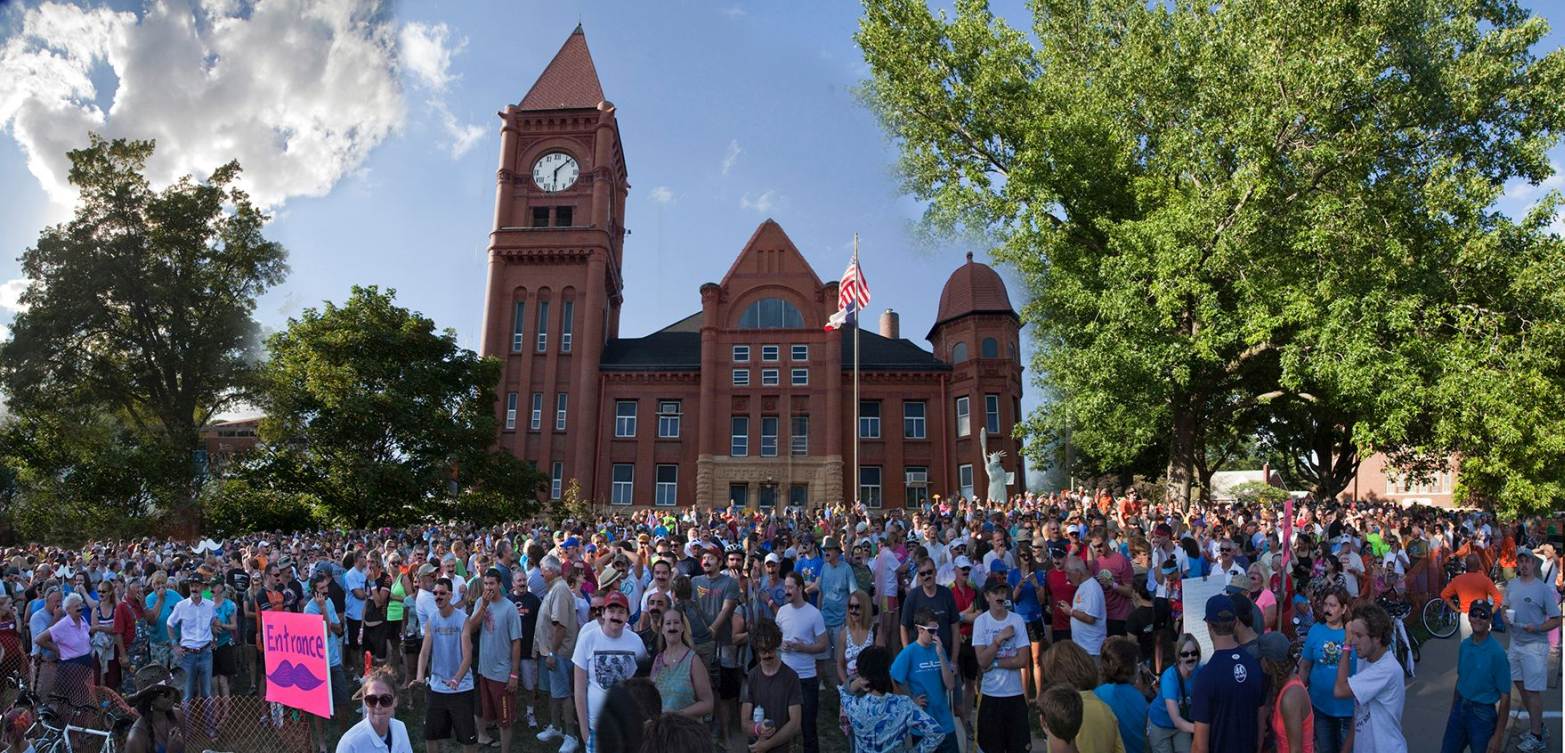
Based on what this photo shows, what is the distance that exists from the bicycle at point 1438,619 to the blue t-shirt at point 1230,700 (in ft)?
37.3

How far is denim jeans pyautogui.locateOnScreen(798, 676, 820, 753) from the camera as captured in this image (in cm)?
757

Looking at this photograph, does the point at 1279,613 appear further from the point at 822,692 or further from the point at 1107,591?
the point at 822,692

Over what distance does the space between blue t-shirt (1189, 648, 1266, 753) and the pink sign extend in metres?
6.20

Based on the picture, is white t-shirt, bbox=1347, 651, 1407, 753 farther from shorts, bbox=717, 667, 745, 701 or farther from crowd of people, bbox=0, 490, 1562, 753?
shorts, bbox=717, 667, 745, 701

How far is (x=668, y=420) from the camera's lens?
4812cm

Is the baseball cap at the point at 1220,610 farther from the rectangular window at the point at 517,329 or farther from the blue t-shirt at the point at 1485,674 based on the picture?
the rectangular window at the point at 517,329

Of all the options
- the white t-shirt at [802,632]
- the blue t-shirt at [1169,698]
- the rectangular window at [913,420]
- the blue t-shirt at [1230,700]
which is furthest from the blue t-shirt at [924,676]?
the rectangular window at [913,420]

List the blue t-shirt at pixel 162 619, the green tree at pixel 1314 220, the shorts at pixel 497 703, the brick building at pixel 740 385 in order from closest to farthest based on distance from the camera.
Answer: the shorts at pixel 497 703 < the blue t-shirt at pixel 162 619 < the green tree at pixel 1314 220 < the brick building at pixel 740 385

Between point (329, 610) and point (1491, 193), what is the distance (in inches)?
1050

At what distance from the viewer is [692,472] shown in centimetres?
4706

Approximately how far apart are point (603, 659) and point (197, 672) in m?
7.15

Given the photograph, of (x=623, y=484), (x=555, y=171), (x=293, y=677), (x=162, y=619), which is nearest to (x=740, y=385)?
(x=623, y=484)

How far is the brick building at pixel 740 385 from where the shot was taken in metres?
46.1

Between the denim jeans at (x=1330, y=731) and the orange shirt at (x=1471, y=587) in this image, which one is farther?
the orange shirt at (x=1471, y=587)
